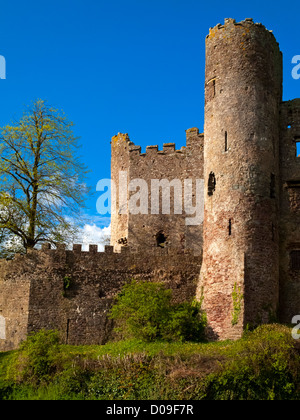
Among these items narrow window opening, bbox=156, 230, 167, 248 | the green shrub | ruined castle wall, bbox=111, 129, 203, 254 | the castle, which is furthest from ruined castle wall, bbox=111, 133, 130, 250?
the green shrub

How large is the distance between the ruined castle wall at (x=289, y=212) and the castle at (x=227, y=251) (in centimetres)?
4

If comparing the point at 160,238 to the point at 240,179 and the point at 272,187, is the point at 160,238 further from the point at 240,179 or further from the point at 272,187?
the point at 240,179

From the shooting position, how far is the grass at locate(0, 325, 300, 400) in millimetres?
23547

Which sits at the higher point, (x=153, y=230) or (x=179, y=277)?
(x=153, y=230)

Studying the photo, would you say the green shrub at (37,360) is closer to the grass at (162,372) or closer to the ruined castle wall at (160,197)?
the grass at (162,372)

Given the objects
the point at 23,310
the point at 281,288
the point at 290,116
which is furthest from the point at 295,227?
the point at 23,310

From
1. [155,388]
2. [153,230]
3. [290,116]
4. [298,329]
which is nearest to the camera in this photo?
[155,388]

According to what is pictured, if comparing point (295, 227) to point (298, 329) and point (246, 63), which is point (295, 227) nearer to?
point (298, 329)

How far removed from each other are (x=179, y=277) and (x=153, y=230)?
254 inches

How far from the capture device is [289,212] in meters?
31.5

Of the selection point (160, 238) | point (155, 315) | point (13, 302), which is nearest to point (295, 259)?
point (155, 315)

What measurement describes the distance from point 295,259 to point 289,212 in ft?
6.76

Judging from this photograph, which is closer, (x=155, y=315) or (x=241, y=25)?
(x=155, y=315)

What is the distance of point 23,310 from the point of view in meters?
30.2
